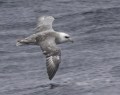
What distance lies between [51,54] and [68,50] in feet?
17.0

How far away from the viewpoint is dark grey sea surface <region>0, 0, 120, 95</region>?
23359 millimetres

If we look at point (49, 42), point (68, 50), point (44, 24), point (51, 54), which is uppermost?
point (49, 42)

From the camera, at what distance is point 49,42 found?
21.8 metres

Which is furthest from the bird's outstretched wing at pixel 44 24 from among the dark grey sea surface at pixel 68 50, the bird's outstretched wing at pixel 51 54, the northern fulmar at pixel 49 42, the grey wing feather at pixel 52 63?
the grey wing feather at pixel 52 63

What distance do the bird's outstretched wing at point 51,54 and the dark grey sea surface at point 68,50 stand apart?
1736mm

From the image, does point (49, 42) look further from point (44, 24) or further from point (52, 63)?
point (44, 24)

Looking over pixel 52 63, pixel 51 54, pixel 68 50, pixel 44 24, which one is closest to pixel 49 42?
pixel 51 54

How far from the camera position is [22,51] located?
2656 centimetres

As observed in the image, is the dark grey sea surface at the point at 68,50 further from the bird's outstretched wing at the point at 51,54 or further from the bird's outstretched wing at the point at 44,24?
the bird's outstretched wing at the point at 51,54

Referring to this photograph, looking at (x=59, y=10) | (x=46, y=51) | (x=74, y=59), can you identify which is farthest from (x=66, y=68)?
(x=59, y=10)

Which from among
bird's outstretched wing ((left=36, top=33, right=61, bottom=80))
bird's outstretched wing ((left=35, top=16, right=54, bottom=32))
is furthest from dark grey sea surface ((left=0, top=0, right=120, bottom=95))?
bird's outstretched wing ((left=36, top=33, right=61, bottom=80))

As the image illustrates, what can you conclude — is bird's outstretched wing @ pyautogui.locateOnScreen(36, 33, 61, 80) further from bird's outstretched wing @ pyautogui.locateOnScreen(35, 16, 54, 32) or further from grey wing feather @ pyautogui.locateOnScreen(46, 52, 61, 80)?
bird's outstretched wing @ pyautogui.locateOnScreen(35, 16, 54, 32)

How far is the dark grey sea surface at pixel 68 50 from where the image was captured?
23359mm

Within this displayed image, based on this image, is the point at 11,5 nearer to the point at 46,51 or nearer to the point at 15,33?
the point at 15,33
